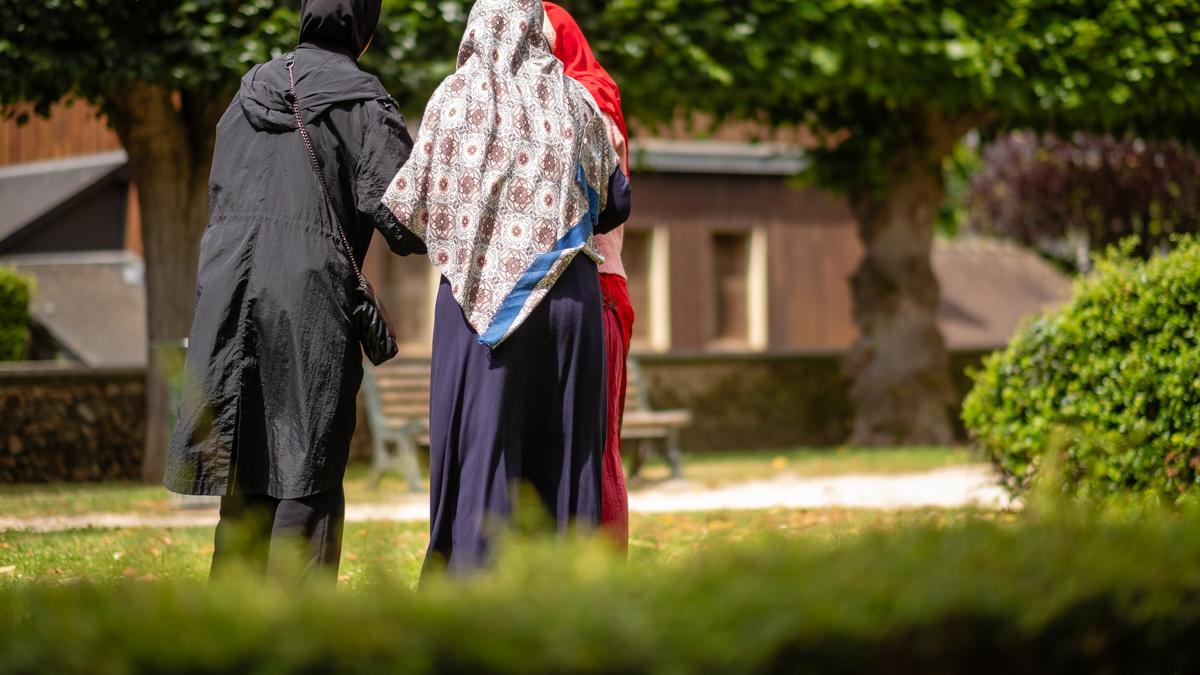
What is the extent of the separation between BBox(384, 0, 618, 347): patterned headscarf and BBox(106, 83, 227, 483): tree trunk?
24.1 ft

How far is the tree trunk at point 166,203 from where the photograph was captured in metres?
11.1

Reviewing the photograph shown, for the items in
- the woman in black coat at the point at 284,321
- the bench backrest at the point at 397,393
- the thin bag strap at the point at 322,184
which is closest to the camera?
the woman in black coat at the point at 284,321

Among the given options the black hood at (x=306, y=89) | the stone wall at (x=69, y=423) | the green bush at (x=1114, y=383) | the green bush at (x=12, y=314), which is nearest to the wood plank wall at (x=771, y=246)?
the green bush at (x=12, y=314)

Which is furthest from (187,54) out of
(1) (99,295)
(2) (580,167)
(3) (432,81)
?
(1) (99,295)

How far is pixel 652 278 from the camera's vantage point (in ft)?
81.4

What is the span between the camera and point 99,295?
20062 millimetres

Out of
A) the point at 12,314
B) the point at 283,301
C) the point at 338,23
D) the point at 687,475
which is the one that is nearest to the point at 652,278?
the point at 687,475

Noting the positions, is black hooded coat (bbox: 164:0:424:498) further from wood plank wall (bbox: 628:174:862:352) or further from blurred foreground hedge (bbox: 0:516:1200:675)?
wood plank wall (bbox: 628:174:862:352)

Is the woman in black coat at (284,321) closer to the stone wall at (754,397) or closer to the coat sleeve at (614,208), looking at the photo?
the coat sleeve at (614,208)

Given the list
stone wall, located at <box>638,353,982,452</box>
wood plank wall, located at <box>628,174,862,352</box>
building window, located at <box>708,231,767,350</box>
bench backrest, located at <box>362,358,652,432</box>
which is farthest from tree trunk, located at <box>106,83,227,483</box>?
building window, located at <box>708,231,767,350</box>

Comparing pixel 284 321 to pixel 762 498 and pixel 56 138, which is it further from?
pixel 56 138

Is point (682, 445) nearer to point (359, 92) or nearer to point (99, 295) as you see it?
point (99, 295)

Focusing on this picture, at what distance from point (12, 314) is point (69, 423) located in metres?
1.90

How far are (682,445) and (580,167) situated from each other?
12.1m
